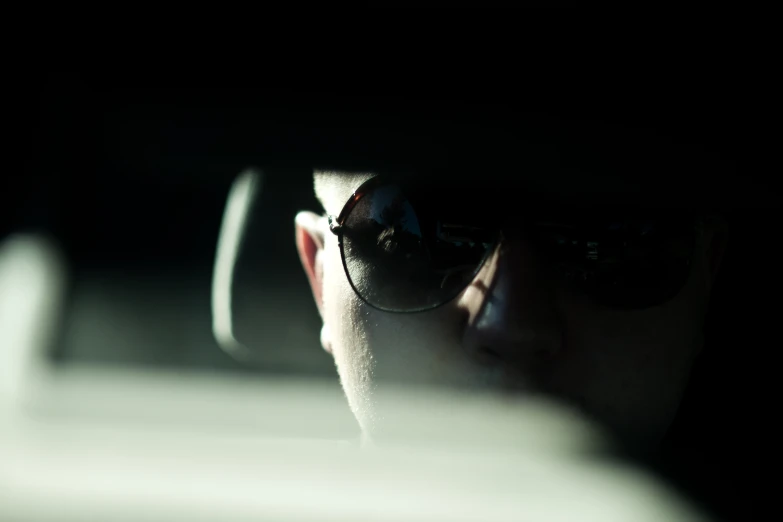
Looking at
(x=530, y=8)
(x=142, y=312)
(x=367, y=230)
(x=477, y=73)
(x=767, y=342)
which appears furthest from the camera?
(x=142, y=312)

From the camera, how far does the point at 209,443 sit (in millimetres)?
1539

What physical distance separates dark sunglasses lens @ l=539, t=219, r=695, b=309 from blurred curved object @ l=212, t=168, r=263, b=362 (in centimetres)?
97

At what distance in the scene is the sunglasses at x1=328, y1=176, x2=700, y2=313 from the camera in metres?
1.39

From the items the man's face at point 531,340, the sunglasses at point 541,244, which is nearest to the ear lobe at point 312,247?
the man's face at point 531,340

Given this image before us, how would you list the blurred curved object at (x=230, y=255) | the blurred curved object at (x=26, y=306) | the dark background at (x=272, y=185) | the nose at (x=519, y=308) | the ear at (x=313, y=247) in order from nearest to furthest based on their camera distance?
the dark background at (x=272, y=185) < the nose at (x=519, y=308) < the blurred curved object at (x=26, y=306) < the ear at (x=313, y=247) < the blurred curved object at (x=230, y=255)

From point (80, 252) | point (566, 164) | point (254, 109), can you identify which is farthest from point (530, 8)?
point (80, 252)

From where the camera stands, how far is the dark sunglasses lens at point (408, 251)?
1.40 metres

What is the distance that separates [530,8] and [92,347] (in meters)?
1.51

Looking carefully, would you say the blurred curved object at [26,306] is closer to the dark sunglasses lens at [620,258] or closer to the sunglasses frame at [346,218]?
the sunglasses frame at [346,218]

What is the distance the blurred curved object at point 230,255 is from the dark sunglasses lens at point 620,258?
971 millimetres

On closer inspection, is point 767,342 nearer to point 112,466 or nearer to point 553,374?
point 553,374

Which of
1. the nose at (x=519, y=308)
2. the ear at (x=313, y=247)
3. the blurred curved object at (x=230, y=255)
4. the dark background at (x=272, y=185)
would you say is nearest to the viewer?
the dark background at (x=272, y=185)

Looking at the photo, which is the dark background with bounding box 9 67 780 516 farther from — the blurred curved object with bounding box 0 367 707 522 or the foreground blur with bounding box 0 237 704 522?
the blurred curved object with bounding box 0 367 707 522

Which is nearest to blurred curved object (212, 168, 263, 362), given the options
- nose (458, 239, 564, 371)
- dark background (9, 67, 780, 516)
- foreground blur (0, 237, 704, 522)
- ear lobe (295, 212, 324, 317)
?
dark background (9, 67, 780, 516)
